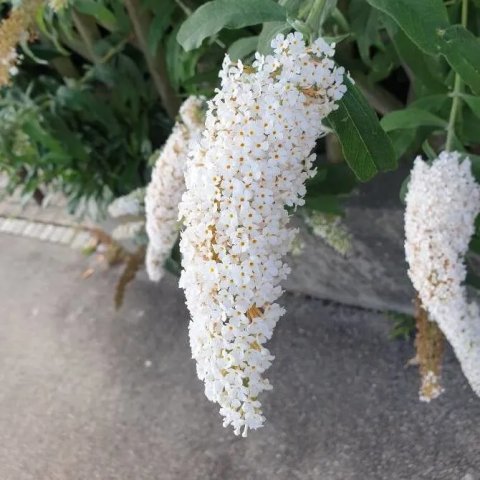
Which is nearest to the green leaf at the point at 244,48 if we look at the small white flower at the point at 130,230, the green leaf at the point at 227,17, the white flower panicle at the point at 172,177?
the white flower panicle at the point at 172,177

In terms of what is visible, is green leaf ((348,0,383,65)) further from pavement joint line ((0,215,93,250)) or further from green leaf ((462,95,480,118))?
pavement joint line ((0,215,93,250))

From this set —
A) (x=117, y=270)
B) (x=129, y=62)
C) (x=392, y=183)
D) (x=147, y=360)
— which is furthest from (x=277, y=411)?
(x=129, y=62)

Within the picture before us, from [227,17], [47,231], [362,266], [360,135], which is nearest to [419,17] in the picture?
[360,135]

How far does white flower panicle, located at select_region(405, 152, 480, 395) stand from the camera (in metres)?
1.40

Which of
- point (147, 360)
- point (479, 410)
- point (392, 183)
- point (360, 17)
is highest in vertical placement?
point (360, 17)

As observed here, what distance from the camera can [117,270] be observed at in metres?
3.11

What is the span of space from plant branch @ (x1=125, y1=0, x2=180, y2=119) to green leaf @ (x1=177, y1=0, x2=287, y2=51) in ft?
3.26

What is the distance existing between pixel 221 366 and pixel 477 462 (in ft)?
3.81

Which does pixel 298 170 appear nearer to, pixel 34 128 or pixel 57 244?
pixel 34 128

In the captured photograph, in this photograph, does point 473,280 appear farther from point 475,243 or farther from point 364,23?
point 364,23

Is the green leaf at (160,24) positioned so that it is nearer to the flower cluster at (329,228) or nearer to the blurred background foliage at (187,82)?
the blurred background foliage at (187,82)

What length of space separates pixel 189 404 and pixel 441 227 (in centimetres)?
130

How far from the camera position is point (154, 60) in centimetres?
247

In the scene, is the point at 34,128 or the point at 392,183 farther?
the point at 34,128
